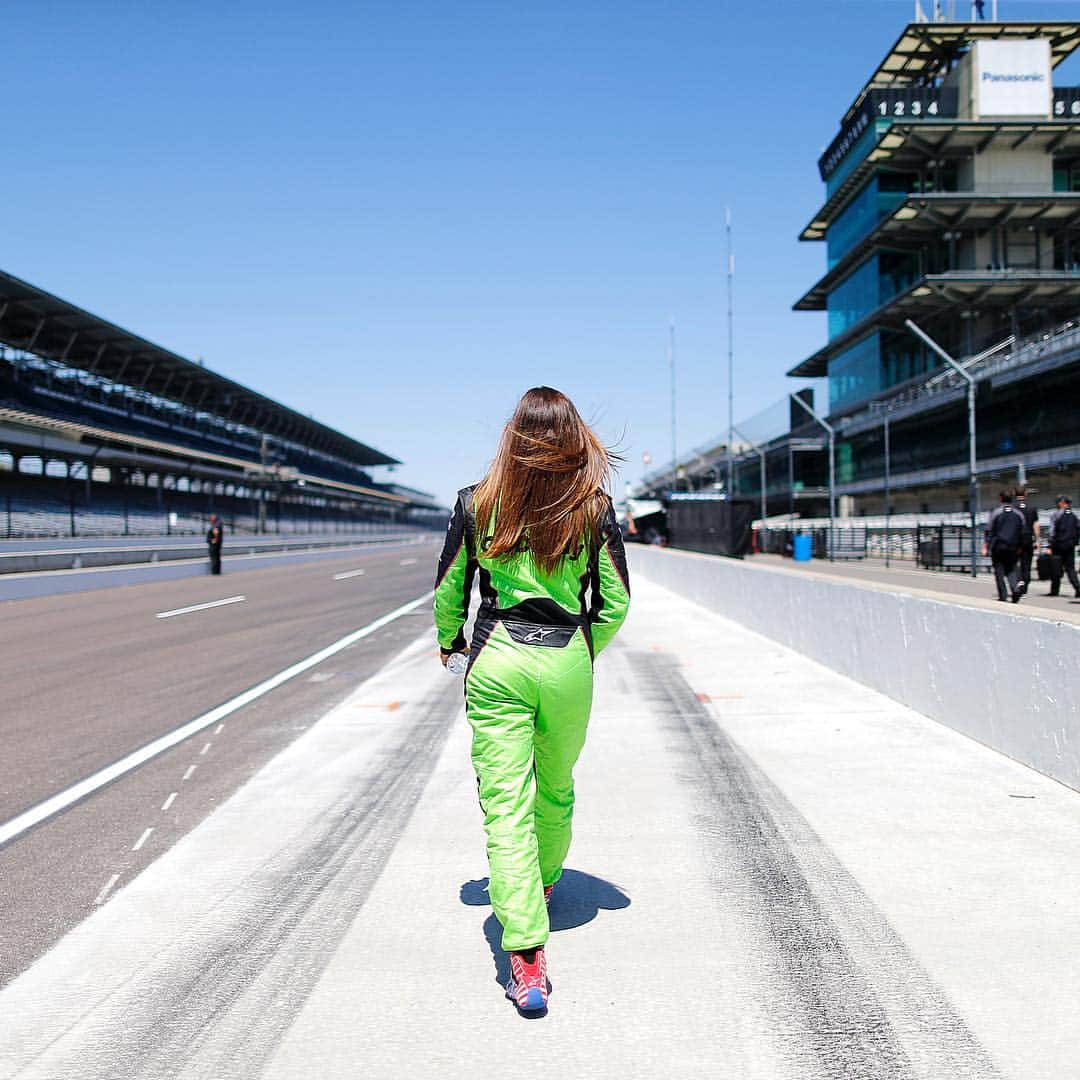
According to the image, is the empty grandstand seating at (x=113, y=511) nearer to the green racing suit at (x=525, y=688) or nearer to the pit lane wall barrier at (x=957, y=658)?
the pit lane wall barrier at (x=957, y=658)

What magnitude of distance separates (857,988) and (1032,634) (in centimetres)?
336

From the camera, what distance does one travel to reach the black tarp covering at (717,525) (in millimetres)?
33188

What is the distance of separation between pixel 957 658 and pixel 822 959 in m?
4.03

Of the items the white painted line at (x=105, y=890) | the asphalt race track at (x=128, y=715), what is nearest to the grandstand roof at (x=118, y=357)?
the asphalt race track at (x=128, y=715)

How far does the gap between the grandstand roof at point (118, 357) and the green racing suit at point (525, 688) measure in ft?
119

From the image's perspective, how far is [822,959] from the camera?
10.8 ft

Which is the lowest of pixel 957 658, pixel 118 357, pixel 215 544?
pixel 957 658

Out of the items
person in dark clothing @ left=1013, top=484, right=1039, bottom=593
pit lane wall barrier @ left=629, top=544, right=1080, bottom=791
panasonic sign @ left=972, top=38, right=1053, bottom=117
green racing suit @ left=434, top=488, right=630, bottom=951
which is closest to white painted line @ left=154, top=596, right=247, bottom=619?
pit lane wall barrier @ left=629, top=544, right=1080, bottom=791

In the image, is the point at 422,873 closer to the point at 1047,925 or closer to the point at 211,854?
the point at 211,854

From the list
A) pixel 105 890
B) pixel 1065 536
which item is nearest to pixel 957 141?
pixel 1065 536

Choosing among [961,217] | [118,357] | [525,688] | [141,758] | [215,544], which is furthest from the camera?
[961,217]

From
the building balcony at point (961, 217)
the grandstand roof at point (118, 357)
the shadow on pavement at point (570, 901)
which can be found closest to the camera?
the shadow on pavement at point (570, 901)

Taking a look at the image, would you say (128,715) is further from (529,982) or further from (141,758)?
(529,982)

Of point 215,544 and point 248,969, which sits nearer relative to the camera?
point 248,969
